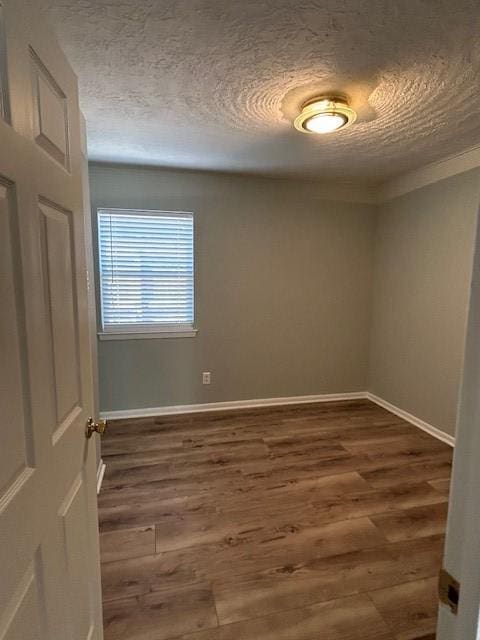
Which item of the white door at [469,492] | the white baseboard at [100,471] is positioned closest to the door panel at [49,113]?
the white door at [469,492]

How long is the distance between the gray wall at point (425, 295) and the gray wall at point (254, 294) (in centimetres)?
25

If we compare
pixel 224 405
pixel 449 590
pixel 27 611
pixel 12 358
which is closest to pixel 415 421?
pixel 224 405

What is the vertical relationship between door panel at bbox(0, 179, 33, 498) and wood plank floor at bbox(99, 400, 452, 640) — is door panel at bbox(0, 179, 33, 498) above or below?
above

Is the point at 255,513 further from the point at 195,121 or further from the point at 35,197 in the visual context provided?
the point at 195,121

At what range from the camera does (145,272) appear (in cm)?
320

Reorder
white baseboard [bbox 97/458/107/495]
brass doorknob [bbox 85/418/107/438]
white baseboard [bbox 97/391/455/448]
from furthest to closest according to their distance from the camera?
white baseboard [bbox 97/391/455/448] < white baseboard [bbox 97/458/107/495] < brass doorknob [bbox 85/418/107/438]

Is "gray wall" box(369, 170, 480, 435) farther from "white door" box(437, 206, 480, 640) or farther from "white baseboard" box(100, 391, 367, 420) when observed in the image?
"white door" box(437, 206, 480, 640)

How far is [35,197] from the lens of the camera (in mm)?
716

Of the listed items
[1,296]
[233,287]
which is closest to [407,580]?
[1,296]

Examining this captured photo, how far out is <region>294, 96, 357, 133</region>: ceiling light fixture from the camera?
1852 mm

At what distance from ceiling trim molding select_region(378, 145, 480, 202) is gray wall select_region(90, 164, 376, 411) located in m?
0.27

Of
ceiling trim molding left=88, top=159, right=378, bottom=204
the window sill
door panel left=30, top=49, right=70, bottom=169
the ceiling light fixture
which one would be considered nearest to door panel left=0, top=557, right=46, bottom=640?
door panel left=30, top=49, right=70, bottom=169

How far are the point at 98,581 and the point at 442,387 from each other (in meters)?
3.00

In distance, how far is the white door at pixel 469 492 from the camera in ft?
1.77
